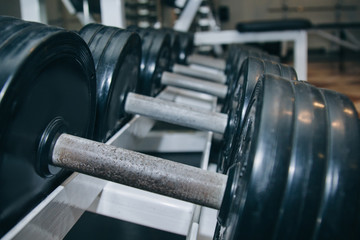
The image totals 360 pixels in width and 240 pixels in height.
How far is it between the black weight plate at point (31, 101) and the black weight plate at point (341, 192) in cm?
43

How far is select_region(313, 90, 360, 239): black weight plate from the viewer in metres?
0.36

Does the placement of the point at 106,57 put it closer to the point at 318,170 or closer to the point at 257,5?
the point at 318,170

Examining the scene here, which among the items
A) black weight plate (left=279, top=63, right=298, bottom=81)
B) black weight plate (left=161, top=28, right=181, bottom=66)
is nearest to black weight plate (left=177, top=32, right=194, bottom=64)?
black weight plate (left=161, top=28, right=181, bottom=66)

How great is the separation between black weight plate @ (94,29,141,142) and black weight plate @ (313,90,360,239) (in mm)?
549

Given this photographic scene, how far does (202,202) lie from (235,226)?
125 mm

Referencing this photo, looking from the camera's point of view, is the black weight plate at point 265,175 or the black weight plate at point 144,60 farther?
the black weight plate at point 144,60

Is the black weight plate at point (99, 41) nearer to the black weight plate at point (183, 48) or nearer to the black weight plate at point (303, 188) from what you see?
the black weight plate at point (303, 188)

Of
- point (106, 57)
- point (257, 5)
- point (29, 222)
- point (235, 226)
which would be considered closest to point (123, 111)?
point (106, 57)

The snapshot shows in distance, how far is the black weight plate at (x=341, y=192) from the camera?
0.36 m

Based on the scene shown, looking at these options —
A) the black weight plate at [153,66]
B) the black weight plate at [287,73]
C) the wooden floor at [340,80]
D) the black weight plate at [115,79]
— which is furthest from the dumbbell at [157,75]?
the wooden floor at [340,80]

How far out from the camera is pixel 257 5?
655cm

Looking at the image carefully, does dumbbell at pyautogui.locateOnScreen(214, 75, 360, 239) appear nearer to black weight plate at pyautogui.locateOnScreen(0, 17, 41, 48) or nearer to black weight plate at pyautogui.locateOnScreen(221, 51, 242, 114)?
black weight plate at pyautogui.locateOnScreen(0, 17, 41, 48)

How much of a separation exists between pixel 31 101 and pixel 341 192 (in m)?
0.46

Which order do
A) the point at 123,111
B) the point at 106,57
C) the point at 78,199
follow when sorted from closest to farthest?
the point at 78,199 < the point at 106,57 < the point at 123,111
